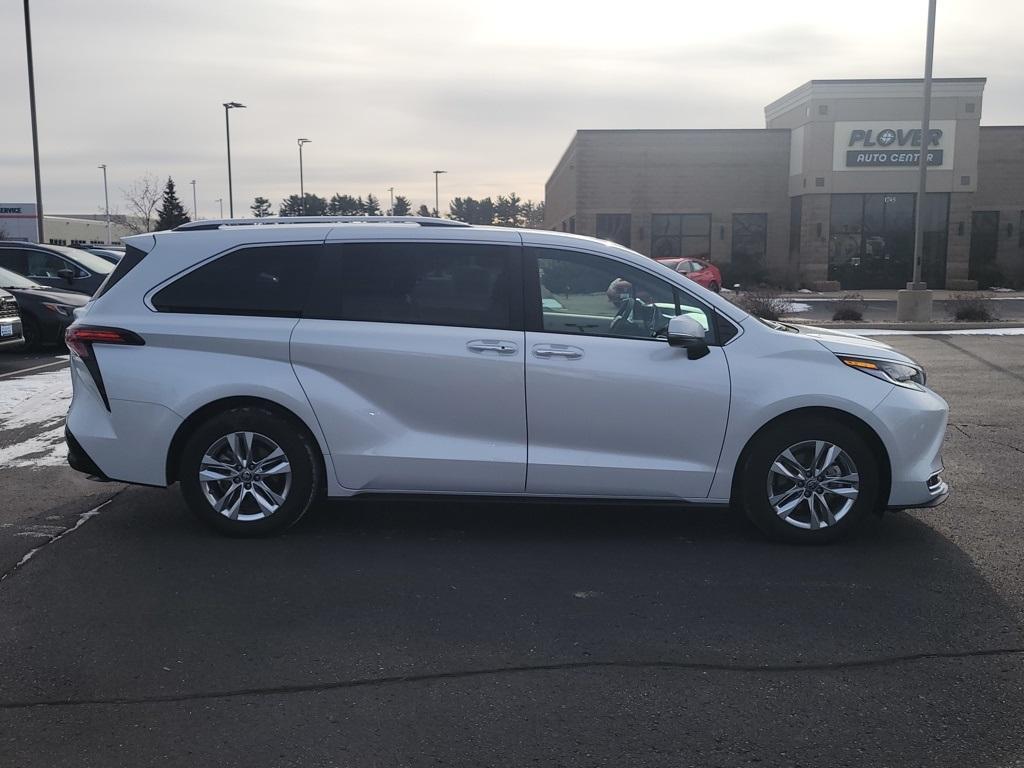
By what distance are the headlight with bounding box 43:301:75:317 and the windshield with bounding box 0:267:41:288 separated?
25.0 inches

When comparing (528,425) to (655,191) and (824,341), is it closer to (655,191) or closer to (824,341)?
(824,341)

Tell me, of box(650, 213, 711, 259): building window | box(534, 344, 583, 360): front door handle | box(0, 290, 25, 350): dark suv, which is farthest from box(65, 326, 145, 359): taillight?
box(650, 213, 711, 259): building window

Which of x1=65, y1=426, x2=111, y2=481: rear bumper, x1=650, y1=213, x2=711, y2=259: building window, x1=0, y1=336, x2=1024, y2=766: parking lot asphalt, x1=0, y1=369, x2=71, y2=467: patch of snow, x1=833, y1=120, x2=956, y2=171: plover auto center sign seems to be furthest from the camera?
x1=650, y1=213, x2=711, y2=259: building window

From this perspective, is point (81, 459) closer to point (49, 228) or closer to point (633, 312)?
point (633, 312)

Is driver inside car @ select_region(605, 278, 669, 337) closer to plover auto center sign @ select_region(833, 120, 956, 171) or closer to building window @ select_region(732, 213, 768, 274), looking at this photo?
plover auto center sign @ select_region(833, 120, 956, 171)

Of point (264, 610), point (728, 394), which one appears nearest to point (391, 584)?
point (264, 610)

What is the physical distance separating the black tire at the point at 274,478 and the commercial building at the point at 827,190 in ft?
124

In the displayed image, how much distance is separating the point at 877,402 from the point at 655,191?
38838 millimetres

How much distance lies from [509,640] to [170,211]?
7270 cm

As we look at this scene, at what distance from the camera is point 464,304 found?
5652 mm

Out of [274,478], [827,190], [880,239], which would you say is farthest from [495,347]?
[880,239]

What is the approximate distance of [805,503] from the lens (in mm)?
5570

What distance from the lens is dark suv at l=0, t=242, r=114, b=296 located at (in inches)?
706

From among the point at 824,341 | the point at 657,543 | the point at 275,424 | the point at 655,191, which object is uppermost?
the point at 655,191
